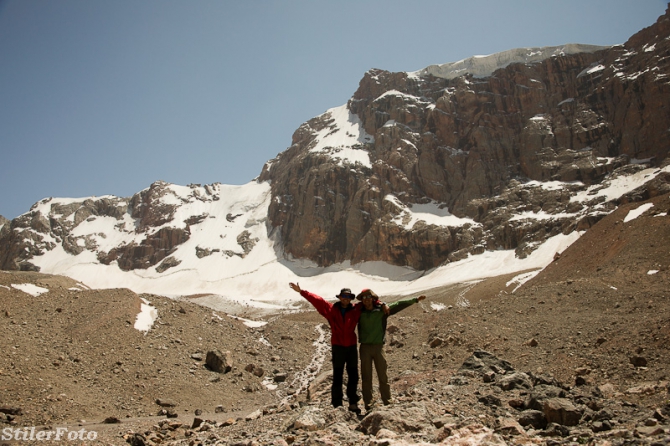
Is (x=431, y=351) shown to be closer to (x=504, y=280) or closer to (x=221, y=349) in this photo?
(x=221, y=349)

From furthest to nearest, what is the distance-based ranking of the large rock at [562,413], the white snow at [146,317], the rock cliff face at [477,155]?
the rock cliff face at [477,155]
the white snow at [146,317]
the large rock at [562,413]

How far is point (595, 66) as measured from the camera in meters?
126

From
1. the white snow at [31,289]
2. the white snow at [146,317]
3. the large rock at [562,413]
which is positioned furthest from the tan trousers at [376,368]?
the white snow at [31,289]

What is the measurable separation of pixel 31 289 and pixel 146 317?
19.3 feet

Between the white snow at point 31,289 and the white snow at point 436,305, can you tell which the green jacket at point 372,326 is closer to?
the white snow at point 31,289

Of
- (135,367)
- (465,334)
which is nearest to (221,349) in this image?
(135,367)

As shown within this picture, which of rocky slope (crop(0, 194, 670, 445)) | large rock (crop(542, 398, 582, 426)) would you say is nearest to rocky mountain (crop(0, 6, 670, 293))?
rocky slope (crop(0, 194, 670, 445))

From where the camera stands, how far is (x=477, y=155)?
408 feet

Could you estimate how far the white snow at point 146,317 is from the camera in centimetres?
2153

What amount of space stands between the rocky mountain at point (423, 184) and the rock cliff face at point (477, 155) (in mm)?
350

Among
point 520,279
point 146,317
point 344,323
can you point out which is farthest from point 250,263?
point 344,323

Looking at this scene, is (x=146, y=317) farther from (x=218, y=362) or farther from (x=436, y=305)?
(x=436, y=305)

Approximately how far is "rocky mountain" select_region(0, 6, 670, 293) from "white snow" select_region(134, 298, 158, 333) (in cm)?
8267

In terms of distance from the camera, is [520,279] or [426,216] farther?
[426,216]
